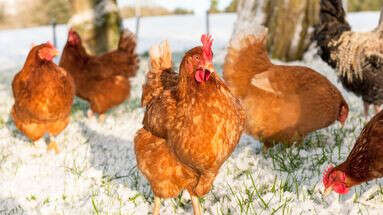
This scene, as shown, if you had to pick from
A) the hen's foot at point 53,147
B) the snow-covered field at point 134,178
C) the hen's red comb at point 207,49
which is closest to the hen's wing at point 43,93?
the hen's foot at point 53,147

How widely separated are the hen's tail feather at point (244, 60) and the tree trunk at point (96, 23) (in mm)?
6510

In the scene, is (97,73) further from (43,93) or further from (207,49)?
(207,49)

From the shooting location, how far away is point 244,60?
18.0 feet

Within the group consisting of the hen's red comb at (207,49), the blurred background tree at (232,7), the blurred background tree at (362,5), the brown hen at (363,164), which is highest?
the hen's red comb at (207,49)

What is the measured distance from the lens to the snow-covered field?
146 inches

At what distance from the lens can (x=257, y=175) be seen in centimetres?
437

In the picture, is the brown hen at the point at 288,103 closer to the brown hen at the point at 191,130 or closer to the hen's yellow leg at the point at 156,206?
the brown hen at the point at 191,130

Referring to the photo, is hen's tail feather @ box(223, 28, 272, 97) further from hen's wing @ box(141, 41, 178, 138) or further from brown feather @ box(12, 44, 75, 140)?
brown feather @ box(12, 44, 75, 140)

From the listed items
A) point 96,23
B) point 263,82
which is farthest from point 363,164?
point 96,23

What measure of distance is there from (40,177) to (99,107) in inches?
103

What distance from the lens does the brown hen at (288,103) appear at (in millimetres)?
4926

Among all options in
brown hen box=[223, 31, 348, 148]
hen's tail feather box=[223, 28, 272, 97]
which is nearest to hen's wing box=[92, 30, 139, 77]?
hen's tail feather box=[223, 28, 272, 97]

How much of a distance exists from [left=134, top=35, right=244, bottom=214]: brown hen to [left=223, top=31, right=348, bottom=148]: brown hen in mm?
1630

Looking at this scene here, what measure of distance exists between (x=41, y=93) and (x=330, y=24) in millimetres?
4383
